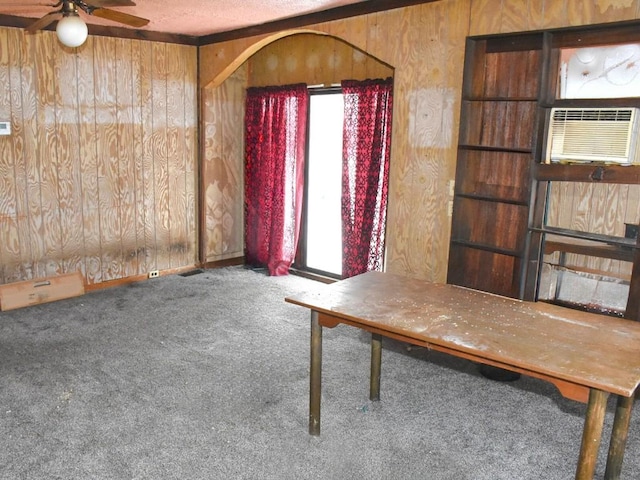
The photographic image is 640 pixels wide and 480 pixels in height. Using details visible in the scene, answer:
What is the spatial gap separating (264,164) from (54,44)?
2.14 meters

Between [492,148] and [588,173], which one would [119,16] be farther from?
[588,173]

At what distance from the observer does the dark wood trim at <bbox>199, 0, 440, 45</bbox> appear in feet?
12.4

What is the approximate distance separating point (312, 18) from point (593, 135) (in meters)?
2.32

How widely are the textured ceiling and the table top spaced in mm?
2248

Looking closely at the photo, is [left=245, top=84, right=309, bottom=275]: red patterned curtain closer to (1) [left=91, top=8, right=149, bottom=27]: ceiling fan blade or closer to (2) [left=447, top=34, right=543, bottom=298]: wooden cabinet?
(1) [left=91, top=8, right=149, bottom=27]: ceiling fan blade

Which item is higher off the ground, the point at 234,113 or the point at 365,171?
the point at 234,113

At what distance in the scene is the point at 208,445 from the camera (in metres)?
2.56

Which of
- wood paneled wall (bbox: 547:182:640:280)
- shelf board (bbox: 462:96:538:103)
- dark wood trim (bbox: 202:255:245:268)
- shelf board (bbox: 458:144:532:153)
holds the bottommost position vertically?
dark wood trim (bbox: 202:255:245:268)

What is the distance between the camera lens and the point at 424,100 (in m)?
3.74

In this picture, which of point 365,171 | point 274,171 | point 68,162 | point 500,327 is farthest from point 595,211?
point 68,162

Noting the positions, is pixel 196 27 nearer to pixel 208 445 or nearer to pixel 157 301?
pixel 157 301

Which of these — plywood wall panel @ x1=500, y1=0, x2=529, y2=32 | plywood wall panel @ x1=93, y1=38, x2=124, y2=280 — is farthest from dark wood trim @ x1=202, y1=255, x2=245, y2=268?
plywood wall panel @ x1=500, y1=0, x2=529, y2=32

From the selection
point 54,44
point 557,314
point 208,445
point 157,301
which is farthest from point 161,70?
point 557,314

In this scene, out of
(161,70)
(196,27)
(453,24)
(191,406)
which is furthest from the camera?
(161,70)
